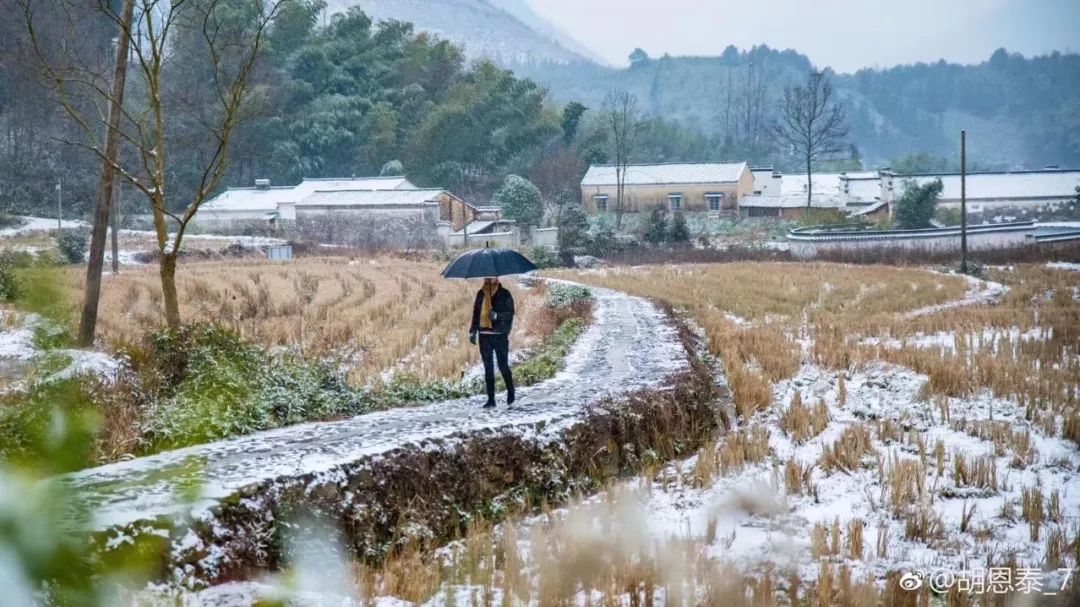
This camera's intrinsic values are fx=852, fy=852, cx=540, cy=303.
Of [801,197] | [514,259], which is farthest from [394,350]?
[801,197]

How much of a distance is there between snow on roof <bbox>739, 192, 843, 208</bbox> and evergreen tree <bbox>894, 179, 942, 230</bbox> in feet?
26.7

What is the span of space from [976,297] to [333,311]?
55.2 ft

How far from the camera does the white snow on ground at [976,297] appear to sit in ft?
69.3

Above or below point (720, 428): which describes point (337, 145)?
above

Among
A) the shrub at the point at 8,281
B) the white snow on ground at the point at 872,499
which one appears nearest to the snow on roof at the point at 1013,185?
the white snow on ground at the point at 872,499

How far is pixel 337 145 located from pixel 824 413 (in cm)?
5234

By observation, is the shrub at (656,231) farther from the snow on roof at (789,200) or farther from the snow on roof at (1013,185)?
the snow on roof at (1013,185)

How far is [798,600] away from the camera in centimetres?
555

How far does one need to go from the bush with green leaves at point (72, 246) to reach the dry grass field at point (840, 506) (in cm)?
2748

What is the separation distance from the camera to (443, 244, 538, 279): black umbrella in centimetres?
898

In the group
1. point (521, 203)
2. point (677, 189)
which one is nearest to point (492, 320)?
point (521, 203)

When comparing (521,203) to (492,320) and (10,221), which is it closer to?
(10,221)

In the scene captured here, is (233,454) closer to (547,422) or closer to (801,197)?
(547,422)

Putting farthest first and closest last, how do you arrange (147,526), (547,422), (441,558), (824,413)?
(824,413), (547,422), (441,558), (147,526)
